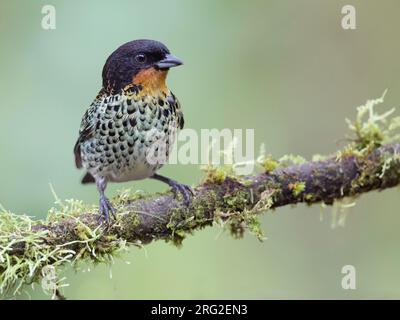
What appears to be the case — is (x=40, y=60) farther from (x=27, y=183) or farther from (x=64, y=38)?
(x=27, y=183)

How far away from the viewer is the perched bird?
11.9 ft

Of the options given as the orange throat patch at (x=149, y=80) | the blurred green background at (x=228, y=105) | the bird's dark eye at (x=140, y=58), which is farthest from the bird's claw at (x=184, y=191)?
the blurred green background at (x=228, y=105)

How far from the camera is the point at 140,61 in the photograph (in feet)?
12.0

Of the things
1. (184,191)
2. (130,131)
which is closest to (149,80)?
(130,131)

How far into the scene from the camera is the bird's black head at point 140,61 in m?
3.65

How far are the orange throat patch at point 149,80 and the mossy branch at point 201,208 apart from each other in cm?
70

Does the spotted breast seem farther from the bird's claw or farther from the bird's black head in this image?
the bird's claw

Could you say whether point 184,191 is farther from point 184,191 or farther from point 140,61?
point 140,61

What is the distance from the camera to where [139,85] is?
12.1 feet

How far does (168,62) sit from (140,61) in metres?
0.17

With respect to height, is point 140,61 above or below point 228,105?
below

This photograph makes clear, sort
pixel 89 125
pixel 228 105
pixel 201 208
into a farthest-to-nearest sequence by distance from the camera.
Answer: pixel 228 105 → pixel 89 125 → pixel 201 208

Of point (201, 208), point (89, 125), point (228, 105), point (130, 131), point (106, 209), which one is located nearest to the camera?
point (106, 209)

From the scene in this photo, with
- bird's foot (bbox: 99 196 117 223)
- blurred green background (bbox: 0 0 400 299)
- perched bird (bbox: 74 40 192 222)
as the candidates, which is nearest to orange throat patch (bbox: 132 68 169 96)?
perched bird (bbox: 74 40 192 222)
